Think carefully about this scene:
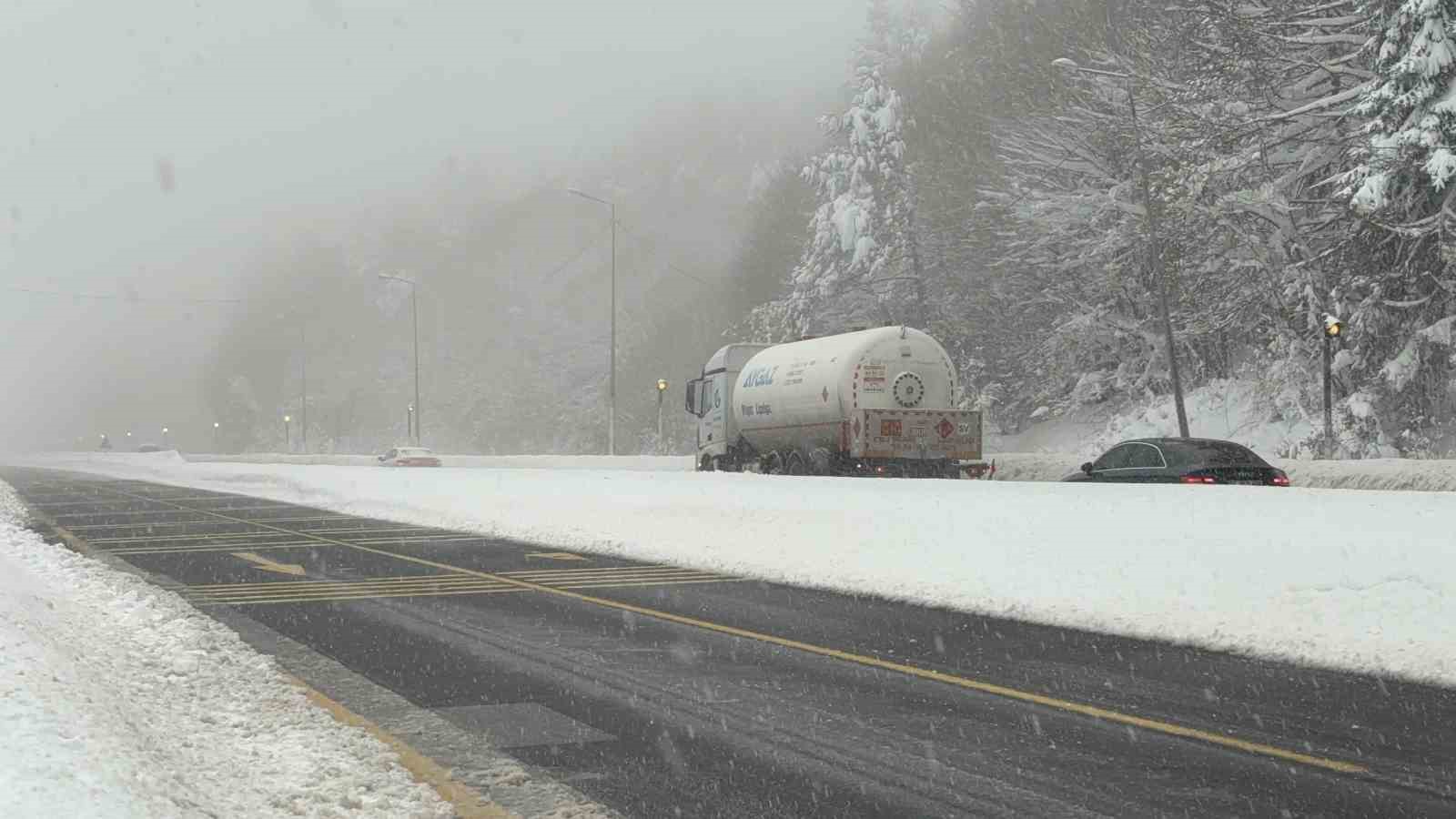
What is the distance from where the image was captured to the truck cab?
103 feet

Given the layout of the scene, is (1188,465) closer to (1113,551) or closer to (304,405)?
(1113,551)

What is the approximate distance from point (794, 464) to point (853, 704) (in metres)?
20.1

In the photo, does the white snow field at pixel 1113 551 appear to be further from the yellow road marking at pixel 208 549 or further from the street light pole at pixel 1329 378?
the street light pole at pixel 1329 378

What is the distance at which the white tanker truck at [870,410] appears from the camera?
24.7 meters

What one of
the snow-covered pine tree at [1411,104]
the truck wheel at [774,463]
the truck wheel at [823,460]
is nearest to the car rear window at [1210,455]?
the truck wheel at [823,460]

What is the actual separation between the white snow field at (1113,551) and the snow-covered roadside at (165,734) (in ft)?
22.3

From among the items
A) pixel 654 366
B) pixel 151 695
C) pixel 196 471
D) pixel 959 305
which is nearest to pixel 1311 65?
pixel 959 305

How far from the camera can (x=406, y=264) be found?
12544 centimetres

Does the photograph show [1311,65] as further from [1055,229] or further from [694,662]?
[694,662]

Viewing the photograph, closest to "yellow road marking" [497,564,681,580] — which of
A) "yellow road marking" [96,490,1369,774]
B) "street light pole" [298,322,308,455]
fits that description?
"yellow road marking" [96,490,1369,774]

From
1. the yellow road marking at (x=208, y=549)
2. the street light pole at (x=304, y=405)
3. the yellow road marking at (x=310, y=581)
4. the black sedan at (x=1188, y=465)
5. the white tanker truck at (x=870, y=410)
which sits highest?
the street light pole at (x=304, y=405)

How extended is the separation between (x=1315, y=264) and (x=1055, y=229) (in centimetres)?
1010

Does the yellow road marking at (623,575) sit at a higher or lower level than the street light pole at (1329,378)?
lower

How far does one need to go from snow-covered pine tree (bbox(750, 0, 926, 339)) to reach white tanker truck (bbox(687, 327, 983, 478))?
76.4ft
